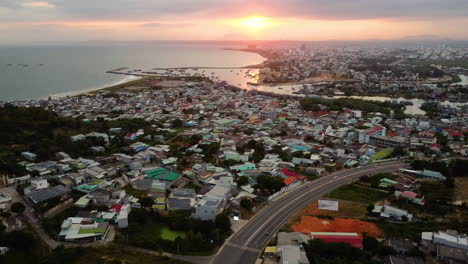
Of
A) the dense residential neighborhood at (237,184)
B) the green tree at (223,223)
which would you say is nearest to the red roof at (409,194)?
the dense residential neighborhood at (237,184)

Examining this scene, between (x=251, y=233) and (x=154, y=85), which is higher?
(x=154, y=85)

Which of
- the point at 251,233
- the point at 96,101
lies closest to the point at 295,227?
the point at 251,233

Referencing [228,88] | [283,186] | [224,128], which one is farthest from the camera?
[228,88]

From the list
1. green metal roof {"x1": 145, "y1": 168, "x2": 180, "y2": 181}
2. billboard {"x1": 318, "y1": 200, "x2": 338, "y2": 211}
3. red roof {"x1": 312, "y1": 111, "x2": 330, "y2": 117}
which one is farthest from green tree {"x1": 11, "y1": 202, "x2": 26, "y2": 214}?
red roof {"x1": 312, "y1": 111, "x2": 330, "y2": 117}

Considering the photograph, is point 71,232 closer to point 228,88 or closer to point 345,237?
point 345,237

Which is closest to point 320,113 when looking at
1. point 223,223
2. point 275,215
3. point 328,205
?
point 328,205

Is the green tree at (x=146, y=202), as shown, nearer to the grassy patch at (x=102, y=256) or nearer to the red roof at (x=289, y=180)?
the grassy patch at (x=102, y=256)

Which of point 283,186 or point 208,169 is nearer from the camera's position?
point 283,186
